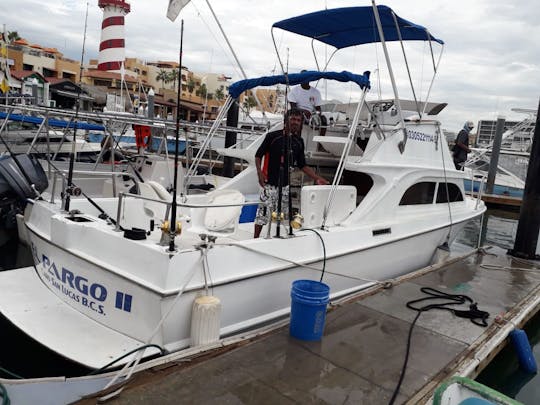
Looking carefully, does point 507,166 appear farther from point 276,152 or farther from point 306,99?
point 276,152

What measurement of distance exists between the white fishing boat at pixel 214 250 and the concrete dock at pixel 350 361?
0.32 m

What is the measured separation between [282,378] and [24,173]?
3.99 metres

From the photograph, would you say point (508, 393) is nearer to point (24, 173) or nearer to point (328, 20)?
point (328, 20)

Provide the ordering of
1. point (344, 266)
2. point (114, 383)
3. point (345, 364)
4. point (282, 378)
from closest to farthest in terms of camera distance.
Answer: point (114, 383), point (282, 378), point (345, 364), point (344, 266)

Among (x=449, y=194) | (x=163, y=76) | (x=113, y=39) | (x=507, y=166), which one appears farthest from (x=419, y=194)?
(x=163, y=76)

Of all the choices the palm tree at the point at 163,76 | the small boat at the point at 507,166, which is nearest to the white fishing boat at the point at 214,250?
the small boat at the point at 507,166

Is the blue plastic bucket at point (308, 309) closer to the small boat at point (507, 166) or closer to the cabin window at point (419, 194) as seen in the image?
the cabin window at point (419, 194)

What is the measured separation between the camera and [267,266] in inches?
152

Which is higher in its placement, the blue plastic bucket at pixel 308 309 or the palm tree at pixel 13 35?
the palm tree at pixel 13 35

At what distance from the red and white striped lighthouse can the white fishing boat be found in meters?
4.50

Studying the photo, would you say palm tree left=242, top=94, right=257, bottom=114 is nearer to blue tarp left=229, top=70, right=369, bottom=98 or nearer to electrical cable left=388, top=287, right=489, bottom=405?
blue tarp left=229, top=70, right=369, bottom=98

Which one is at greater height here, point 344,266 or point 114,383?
point 344,266

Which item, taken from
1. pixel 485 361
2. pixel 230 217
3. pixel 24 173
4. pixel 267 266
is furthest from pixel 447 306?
pixel 24 173

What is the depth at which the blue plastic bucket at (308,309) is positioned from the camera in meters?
3.48
